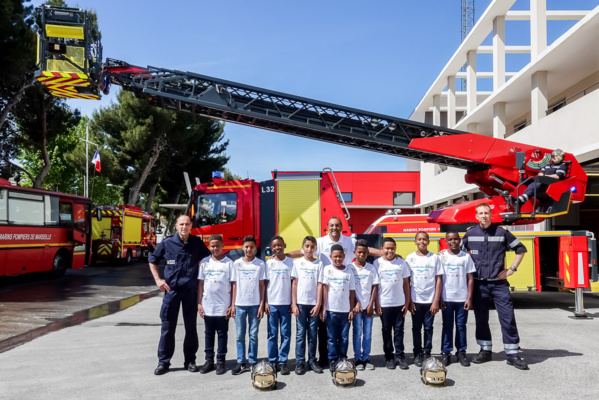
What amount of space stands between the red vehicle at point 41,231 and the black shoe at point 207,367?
1047 cm

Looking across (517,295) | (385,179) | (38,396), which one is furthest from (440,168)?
(38,396)

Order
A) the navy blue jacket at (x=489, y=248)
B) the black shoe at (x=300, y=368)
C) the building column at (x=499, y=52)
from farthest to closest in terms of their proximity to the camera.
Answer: the building column at (x=499, y=52) → the navy blue jacket at (x=489, y=248) → the black shoe at (x=300, y=368)

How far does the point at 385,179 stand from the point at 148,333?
29.3 metres

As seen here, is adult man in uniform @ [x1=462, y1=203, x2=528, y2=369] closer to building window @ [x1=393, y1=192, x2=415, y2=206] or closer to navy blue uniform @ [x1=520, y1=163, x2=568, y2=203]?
navy blue uniform @ [x1=520, y1=163, x2=568, y2=203]

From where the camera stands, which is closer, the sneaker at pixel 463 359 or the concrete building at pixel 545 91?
the sneaker at pixel 463 359

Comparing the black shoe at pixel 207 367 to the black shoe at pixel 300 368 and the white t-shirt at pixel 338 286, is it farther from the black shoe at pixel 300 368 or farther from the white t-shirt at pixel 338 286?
the white t-shirt at pixel 338 286

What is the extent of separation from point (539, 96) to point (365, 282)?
13869 mm

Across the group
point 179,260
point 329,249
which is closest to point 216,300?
point 179,260

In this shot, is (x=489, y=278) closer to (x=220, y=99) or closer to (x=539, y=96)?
(x=220, y=99)

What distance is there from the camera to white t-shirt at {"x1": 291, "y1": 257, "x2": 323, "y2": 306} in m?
5.61

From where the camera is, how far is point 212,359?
5.72m

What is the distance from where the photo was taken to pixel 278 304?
563 cm

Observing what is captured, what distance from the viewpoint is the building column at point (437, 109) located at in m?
29.5

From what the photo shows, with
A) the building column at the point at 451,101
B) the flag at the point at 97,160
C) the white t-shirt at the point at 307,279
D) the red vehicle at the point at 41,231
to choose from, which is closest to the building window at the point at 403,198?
the building column at the point at 451,101
